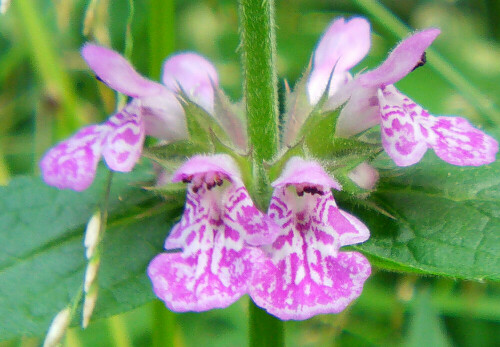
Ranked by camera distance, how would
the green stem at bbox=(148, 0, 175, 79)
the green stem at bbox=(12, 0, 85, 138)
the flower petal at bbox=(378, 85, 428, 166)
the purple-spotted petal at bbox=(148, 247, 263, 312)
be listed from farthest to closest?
the green stem at bbox=(12, 0, 85, 138), the green stem at bbox=(148, 0, 175, 79), the flower petal at bbox=(378, 85, 428, 166), the purple-spotted petal at bbox=(148, 247, 263, 312)

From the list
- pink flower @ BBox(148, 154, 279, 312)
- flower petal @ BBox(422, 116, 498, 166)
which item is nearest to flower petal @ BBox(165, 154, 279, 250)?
pink flower @ BBox(148, 154, 279, 312)

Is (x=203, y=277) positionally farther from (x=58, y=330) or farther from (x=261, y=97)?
(x=261, y=97)

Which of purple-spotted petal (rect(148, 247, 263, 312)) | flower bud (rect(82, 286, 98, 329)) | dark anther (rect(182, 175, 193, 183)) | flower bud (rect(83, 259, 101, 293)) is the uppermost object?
dark anther (rect(182, 175, 193, 183))

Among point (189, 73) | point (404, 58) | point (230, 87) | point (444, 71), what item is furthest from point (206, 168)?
point (230, 87)

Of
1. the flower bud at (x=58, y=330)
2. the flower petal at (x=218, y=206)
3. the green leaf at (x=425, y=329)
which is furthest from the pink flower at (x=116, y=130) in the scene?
the green leaf at (x=425, y=329)

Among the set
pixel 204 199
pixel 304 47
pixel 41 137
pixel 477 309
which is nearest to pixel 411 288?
pixel 477 309

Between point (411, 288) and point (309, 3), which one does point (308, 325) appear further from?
point (309, 3)

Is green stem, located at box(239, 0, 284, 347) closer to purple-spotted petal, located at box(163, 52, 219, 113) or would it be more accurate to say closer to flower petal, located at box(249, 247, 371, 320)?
flower petal, located at box(249, 247, 371, 320)
